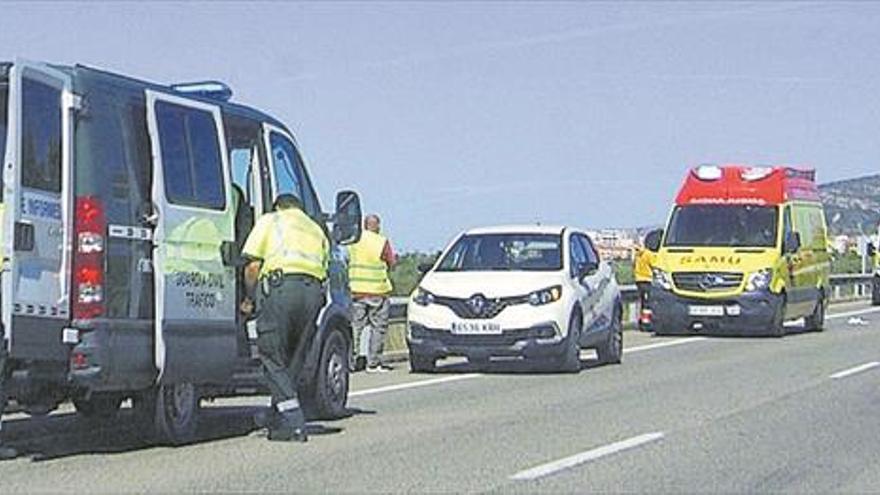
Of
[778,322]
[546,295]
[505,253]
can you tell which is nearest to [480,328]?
[546,295]

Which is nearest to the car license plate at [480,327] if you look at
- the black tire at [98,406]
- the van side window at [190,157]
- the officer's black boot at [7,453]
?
the black tire at [98,406]

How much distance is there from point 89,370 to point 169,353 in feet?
2.64

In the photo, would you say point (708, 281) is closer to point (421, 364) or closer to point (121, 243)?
point (421, 364)

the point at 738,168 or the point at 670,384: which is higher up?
the point at 738,168

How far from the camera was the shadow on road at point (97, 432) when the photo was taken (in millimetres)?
12562

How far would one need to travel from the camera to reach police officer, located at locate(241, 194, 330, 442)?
1273 centimetres

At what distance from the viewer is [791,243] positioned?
29.8 meters

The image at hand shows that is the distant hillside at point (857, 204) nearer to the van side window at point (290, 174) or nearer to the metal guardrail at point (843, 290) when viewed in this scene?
the metal guardrail at point (843, 290)

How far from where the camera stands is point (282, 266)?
41.9 ft

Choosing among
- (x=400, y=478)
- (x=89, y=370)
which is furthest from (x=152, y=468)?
(x=400, y=478)

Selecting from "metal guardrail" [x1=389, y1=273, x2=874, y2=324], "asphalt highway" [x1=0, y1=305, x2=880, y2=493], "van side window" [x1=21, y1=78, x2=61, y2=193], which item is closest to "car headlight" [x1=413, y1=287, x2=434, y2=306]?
"asphalt highway" [x1=0, y1=305, x2=880, y2=493]

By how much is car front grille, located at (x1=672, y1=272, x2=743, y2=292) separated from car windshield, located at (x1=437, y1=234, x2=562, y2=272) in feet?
29.1

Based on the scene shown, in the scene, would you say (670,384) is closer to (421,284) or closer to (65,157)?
(421,284)

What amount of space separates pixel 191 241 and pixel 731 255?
1803 cm
